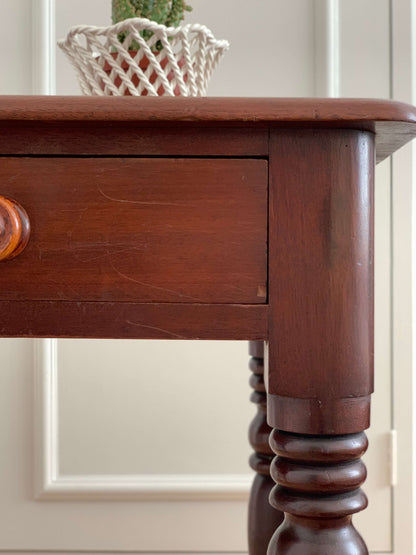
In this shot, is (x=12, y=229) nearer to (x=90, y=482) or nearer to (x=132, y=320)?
(x=132, y=320)

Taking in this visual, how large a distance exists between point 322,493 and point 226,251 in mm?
180

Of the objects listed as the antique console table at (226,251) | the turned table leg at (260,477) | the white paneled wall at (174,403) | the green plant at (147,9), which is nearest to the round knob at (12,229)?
the antique console table at (226,251)

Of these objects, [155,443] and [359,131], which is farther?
[155,443]

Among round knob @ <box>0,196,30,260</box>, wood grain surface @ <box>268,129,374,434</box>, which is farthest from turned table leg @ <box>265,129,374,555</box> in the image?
round knob @ <box>0,196,30,260</box>

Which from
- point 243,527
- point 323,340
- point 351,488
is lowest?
point 243,527

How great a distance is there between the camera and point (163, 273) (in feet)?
1.55

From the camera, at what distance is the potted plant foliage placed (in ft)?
1.98

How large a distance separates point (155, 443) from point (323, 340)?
70 cm

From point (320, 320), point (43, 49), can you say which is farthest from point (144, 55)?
point (43, 49)

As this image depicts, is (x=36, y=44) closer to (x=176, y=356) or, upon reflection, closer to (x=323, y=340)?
(x=176, y=356)

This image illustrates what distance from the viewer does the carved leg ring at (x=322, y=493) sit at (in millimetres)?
465

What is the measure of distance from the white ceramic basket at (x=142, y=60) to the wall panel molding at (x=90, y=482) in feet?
1.82

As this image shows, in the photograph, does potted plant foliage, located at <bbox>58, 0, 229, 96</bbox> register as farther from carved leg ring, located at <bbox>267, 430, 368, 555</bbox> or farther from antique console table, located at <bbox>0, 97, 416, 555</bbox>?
carved leg ring, located at <bbox>267, 430, 368, 555</bbox>

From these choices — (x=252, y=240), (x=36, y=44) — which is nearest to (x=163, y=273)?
(x=252, y=240)
